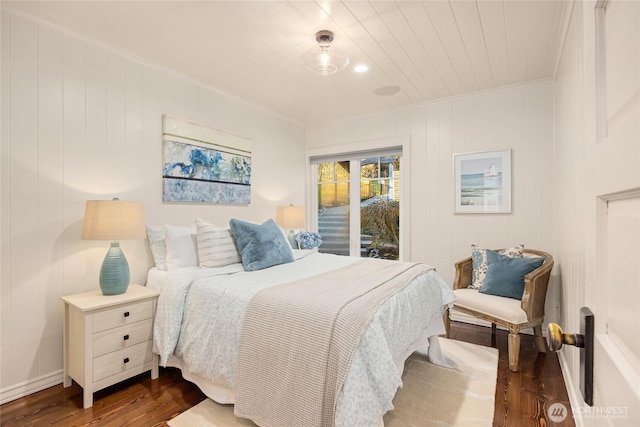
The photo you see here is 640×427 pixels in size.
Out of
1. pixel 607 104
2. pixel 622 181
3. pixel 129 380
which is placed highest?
pixel 607 104

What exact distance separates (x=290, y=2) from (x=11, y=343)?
2884 millimetres

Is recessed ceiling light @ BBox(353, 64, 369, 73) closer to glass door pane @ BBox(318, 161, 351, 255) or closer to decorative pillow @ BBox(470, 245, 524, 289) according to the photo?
glass door pane @ BBox(318, 161, 351, 255)

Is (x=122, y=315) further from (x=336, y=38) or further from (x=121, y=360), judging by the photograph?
(x=336, y=38)

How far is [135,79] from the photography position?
2773 millimetres

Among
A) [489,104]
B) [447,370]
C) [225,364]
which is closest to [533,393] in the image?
[447,370]

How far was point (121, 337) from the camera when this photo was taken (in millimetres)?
2176

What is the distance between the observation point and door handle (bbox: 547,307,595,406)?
58 cm

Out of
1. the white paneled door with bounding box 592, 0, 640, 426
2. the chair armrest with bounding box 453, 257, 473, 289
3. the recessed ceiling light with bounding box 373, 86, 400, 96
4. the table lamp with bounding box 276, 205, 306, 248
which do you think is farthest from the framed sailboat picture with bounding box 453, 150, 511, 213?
the white paneled door with bounding box 592, 0, 640, 426

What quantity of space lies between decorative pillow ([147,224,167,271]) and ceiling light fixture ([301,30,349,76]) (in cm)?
186

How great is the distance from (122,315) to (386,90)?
3152 millimetres

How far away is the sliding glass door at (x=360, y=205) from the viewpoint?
420 cm

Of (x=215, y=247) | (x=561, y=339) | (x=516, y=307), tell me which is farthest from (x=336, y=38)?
(x=516, y=307)

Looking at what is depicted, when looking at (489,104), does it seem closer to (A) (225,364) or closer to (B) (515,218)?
(B) (515,218)

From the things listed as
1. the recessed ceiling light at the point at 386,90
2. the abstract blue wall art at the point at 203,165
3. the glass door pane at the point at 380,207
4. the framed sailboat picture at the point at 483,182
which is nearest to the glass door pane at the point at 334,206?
the glass door pane at the point at 380,207
